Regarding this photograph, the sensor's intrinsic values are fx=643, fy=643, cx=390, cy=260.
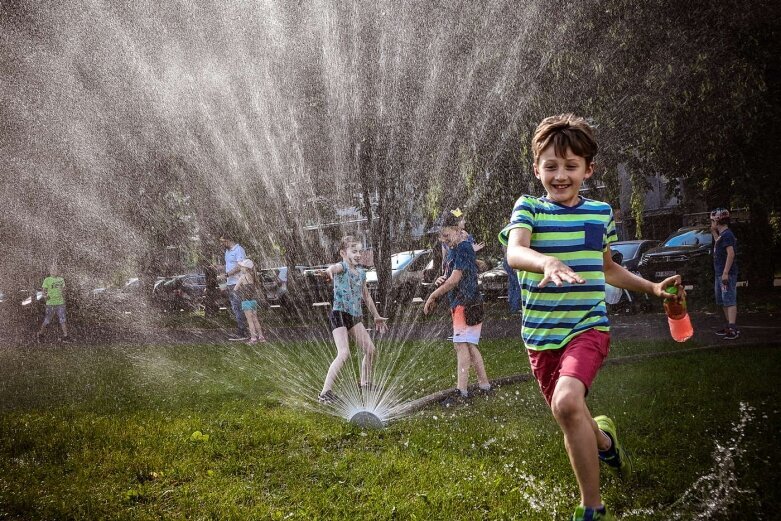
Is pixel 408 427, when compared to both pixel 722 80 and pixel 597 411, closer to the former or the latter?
pixel 597 411

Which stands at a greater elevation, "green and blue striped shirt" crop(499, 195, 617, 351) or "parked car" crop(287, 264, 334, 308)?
"green and blue striped shirt" crop(499, 195, 617, 351)

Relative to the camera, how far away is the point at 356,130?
50.5ft

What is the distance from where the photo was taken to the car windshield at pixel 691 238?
1470 cm

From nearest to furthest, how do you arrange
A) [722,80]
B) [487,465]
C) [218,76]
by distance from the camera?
[487,465], [722,80], [218,76]

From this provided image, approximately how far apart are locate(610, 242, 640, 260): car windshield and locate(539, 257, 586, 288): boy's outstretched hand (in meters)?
13.1

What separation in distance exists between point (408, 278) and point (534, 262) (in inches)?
644

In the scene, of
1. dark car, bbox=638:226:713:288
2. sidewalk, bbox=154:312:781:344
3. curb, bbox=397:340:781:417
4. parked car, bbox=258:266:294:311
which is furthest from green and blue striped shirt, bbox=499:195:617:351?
parked car, bbox=258:266:294:311

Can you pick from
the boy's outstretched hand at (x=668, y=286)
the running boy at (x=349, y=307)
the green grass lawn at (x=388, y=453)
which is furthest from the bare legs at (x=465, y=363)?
the boy's outstretched hand at (x=668, y=286)

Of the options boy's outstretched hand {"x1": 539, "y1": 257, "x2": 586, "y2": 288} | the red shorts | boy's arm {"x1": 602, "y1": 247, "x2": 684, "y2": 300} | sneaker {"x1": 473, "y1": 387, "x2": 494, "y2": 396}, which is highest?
boy's outstretched hand {"x1": 539, "y1": 257, "x2": 586, "y2": 288}

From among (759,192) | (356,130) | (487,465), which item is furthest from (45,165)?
(759,192)

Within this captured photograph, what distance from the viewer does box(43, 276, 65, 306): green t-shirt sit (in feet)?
49.5

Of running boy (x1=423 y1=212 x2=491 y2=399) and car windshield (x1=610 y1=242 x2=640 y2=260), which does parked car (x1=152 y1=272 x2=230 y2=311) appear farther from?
running boy (x1=423 y1=212 x2=491 y2=399)

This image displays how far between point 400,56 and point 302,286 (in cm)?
922

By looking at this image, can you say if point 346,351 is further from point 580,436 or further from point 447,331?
point 447,331
